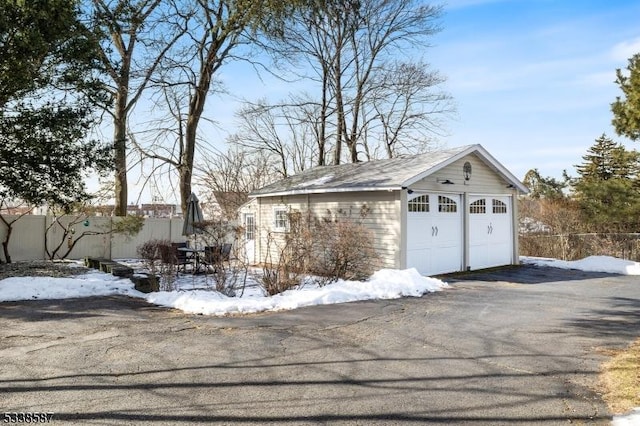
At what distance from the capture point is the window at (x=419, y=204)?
35.3ft

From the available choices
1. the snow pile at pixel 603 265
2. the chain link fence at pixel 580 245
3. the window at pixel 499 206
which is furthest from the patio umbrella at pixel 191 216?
the chain link fence at pixel 580 245

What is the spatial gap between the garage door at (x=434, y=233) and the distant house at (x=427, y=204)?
0.08 feet

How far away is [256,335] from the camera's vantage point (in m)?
5.34

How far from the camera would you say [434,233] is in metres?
11.4

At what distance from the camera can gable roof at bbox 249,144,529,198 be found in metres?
10.7

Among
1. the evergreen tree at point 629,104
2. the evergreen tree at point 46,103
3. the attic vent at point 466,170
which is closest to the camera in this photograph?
the evergreen tree at point 46,103

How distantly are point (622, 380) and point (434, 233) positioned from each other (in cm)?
755

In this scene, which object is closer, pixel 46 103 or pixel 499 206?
pixel 46 103

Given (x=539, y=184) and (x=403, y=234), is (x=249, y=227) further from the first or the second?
(x=539, y=184)

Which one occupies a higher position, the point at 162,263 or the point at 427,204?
the point at 427,204

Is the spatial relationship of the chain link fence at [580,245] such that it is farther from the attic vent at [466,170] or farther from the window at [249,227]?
the window at [249,227]

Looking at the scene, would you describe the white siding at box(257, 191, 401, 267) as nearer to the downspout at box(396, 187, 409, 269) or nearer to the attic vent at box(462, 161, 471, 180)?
the downspout at box(396, 187, 409, 269)

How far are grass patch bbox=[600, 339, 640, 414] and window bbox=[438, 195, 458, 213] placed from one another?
22.7ft

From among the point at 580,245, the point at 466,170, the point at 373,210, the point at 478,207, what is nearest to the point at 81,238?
the point at 373,210
